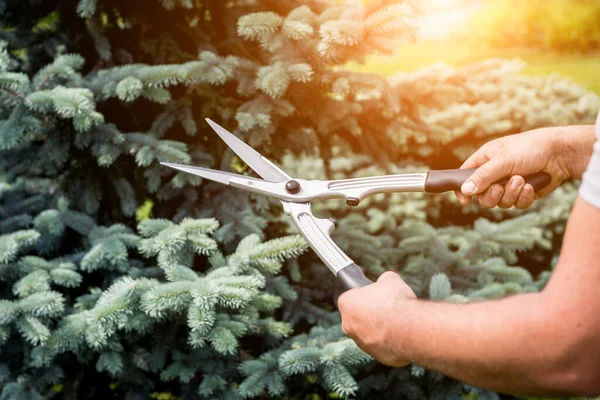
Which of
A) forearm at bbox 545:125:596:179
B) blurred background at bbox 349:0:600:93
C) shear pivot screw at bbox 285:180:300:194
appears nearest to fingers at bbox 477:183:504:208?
forearm at bbox 545:125:596:179

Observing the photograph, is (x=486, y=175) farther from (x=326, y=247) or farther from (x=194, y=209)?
(x=194, y=209)

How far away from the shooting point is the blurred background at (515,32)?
9492mm

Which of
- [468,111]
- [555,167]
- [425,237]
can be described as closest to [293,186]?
[555,167]

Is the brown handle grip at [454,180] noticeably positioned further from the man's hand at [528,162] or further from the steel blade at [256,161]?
the steel blade at [256,161]

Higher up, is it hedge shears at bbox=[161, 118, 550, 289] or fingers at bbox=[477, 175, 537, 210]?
fingers at bbox=[477, 175, 537, 210]

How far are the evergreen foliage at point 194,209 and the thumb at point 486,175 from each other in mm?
582

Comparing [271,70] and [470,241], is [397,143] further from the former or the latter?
[271,70]

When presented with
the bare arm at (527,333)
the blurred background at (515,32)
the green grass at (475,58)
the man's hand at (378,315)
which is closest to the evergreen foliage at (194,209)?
the man's hand at (378,315)

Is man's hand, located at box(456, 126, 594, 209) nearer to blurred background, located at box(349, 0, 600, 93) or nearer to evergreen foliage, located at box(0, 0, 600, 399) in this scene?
evergreen foliage, located at box(0, 0, 600, 399)

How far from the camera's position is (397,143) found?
109 inches

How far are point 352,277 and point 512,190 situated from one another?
22.6 inches

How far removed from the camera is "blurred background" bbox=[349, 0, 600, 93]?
9492 mm

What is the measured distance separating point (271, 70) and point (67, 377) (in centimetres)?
151

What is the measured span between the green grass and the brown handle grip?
719 centimetres
